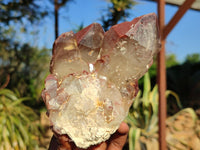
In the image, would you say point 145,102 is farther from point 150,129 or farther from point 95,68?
point 95,68

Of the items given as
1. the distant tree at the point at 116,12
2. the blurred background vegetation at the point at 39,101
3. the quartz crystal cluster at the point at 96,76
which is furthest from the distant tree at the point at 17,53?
the quartz crystal cluster at the point at 96,76

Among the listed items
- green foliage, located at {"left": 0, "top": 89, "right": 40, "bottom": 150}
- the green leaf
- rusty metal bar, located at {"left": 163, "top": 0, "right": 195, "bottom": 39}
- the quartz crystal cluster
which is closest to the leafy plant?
the green leaf

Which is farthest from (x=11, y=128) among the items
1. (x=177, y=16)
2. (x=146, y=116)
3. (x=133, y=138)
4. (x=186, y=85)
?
(x=186, y=85)

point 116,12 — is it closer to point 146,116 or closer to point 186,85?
point 146,116

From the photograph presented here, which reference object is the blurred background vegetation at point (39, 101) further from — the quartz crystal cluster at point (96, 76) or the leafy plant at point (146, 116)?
the quartz crystal cluster at point (96, 76)

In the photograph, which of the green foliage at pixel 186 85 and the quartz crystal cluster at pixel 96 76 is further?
the green foliage at pixel 186 85
